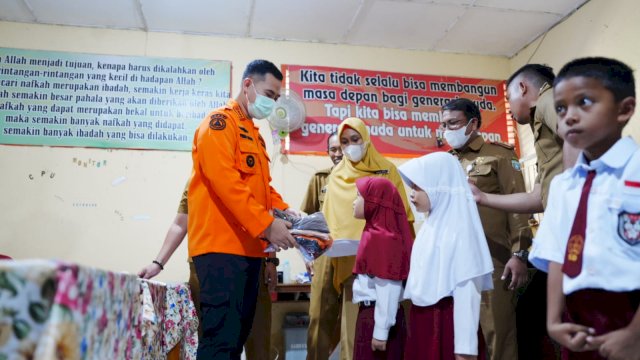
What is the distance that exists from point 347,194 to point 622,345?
1.98 meters

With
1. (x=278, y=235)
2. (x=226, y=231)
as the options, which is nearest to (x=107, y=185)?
(x=226, y=231)

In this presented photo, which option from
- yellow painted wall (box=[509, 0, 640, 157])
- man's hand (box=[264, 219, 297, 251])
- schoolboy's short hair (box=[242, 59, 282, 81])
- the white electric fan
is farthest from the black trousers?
yellow painted wall (box=[509, 0, 640, 157])

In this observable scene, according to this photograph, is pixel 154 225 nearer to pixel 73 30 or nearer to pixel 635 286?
pixel 73 30

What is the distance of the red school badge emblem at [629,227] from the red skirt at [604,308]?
116mm

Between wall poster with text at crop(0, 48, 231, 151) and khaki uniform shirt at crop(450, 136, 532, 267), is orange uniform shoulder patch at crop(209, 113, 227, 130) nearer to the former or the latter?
khaki uniform shirt at crop(450, 136, 532, 267)

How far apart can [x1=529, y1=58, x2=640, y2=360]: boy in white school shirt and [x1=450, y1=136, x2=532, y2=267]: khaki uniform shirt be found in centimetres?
124

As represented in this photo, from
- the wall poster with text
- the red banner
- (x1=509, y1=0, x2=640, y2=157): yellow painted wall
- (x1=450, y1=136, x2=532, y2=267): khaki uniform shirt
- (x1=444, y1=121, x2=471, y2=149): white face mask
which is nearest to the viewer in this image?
(x1=450, y1=136, x2=532, y2=267): khaki uniform shirt

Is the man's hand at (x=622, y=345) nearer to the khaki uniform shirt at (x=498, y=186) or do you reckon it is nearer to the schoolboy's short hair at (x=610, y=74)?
the schoolboy's short hair at (x=610, y=74)

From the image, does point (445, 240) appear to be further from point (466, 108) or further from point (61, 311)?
point (61, 311)

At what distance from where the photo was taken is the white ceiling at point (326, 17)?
391cm

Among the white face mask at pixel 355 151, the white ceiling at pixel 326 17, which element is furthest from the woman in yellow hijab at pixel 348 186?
the white ceiling at pixel 326 17

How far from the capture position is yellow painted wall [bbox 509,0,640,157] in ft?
11.2

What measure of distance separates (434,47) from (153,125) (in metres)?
2.75

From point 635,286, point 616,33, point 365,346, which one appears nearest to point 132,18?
point 365,346
